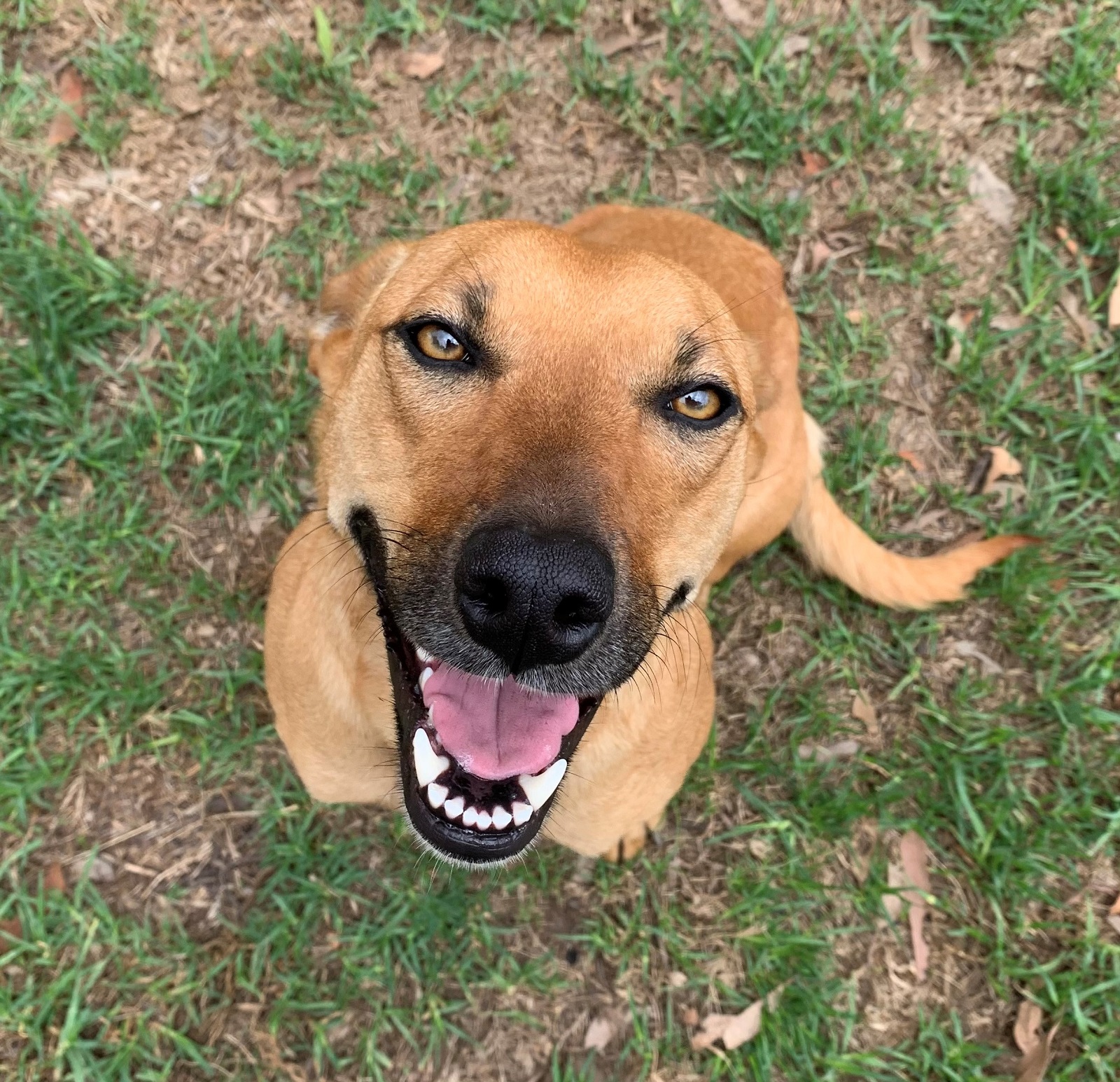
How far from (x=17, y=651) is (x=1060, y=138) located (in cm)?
553

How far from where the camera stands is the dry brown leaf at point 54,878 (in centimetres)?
346

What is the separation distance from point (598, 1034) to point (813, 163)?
4189mm

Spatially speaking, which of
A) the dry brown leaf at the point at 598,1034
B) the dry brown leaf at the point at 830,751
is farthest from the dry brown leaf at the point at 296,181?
the dry brown leaf at the point at 598,1034

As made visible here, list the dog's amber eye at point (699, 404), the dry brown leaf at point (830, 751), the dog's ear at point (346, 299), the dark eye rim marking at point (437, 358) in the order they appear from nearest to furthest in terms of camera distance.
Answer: the dark eye rim marking at point (437, 358) → the dog's amber eye at point (699, 404) → the dog's ear at point (346, 299) → the dry brown leaf at point (830, 751)

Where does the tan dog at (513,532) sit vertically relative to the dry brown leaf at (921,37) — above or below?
below

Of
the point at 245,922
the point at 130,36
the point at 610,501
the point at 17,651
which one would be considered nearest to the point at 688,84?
the point at 130,36

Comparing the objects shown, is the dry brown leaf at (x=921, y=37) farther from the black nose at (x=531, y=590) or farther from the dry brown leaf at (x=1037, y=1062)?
the dry brown leaf at (x=1037, y=1062)

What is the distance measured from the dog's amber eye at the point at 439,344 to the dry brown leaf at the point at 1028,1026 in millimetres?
3525

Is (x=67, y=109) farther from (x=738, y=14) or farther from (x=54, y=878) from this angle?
(x=54, y=878)

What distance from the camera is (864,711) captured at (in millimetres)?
3879

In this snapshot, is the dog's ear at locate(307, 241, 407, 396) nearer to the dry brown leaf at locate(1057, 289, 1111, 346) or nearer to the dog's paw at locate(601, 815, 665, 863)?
the dog's paw at locate(601, 815, 665, 863)

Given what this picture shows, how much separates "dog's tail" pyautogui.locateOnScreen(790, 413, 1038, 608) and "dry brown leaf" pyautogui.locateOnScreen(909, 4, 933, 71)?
2386 millimetres

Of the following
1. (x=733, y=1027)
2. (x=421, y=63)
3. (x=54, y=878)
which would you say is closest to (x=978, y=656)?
(x=733, y=1027)

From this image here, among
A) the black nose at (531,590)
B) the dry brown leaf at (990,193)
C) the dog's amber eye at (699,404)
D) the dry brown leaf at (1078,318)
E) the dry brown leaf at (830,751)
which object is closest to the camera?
the black nose at (531,590)
